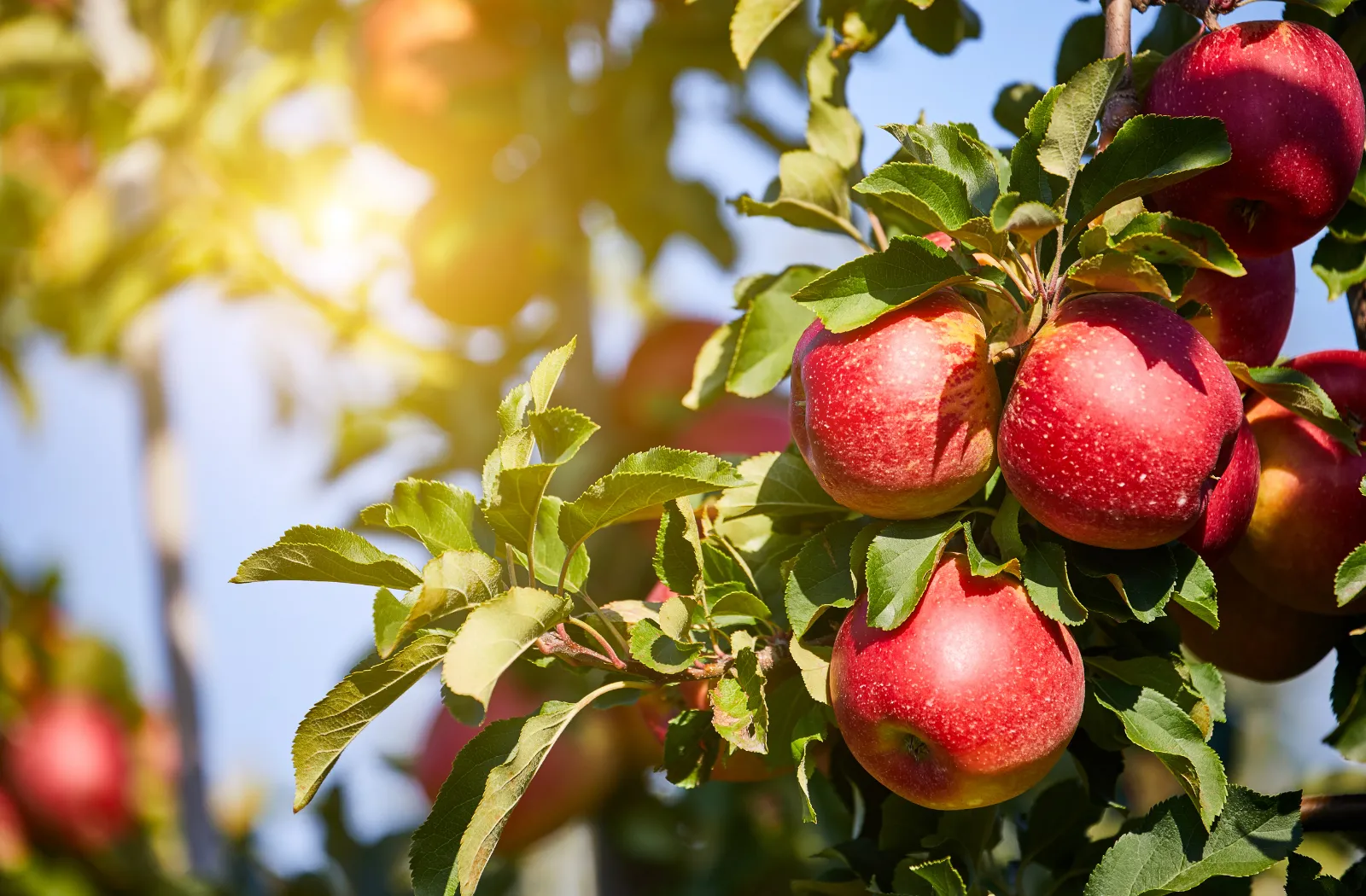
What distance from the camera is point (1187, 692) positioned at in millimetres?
835

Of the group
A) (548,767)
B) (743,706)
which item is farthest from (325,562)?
(548,767)

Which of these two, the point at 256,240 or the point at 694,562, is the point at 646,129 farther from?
the point at 694,562

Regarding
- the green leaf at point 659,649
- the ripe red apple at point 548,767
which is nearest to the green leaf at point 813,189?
the green leaf at point 659,649

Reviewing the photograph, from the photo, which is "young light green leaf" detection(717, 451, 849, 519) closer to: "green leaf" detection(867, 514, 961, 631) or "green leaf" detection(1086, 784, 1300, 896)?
"green leaf" detection(867, 514, 961, 631)

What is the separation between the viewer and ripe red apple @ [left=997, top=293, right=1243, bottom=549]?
752 mm

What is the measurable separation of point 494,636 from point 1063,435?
1.33 ft

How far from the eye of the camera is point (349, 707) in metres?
0.79

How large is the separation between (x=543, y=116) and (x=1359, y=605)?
4.51ft

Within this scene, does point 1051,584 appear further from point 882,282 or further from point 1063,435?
point 882,282

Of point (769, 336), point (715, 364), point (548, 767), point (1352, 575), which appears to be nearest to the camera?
point (1352, 575)

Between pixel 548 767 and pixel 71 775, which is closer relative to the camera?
pixel 548 767

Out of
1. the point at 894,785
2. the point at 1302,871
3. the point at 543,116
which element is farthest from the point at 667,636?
the point at 543,116

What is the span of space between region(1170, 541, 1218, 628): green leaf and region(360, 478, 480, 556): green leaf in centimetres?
52

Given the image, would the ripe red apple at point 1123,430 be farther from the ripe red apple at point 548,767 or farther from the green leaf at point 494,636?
the ripe red apple at point 548,767
